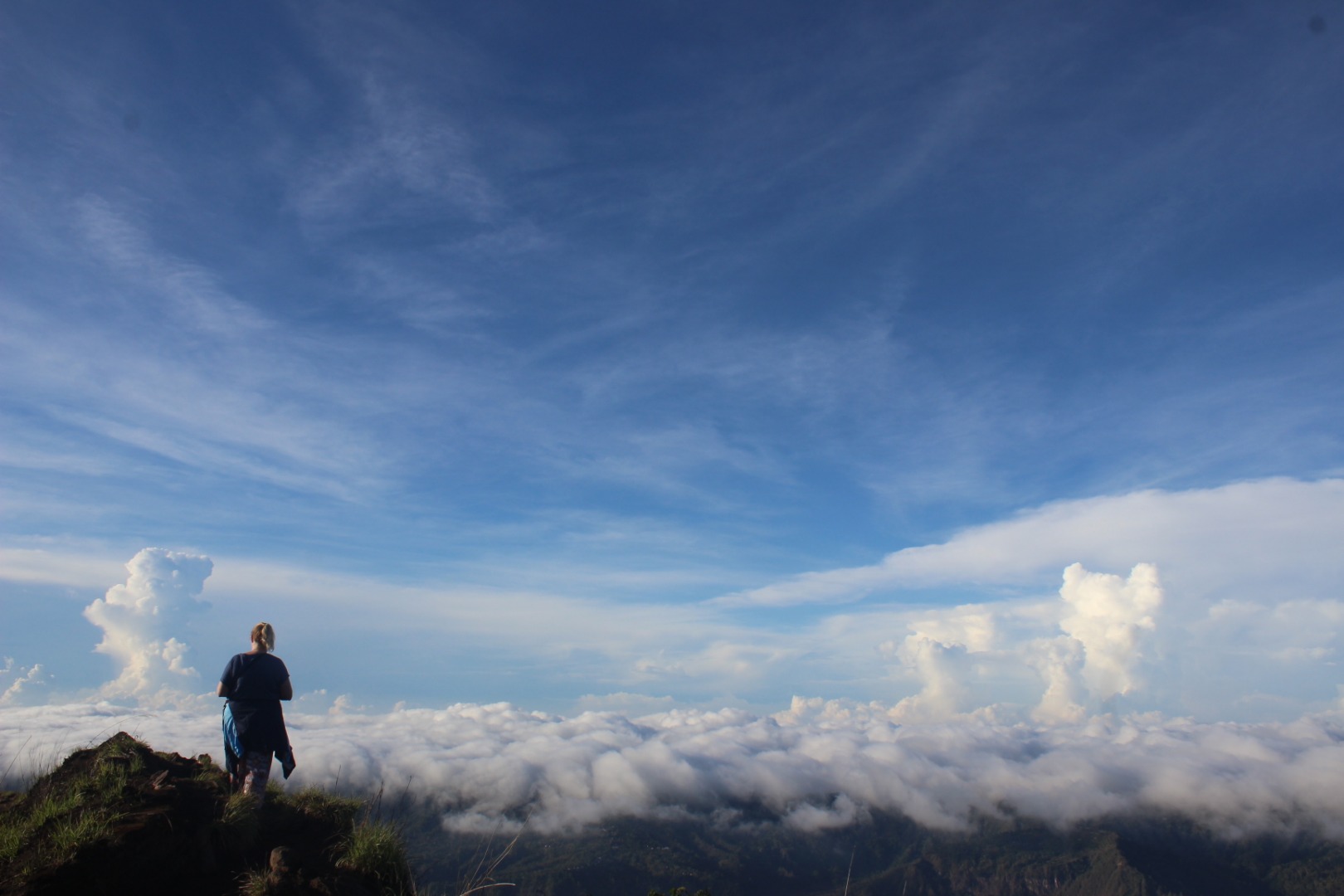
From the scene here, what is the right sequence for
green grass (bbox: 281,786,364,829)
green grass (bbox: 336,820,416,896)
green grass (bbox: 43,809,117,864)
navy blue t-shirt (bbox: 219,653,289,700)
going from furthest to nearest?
1. navy blue t-shirt (bbox: 219,653,289,700)
2. green grass (bbox: 281,786,364,829)
3. green grass (bbox: 336,820,416,896)
4. green grass (bbox: 43,809,117,864)

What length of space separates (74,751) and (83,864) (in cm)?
462

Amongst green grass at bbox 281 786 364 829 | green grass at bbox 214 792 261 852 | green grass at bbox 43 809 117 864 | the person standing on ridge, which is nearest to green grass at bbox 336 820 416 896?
green grass at bbox 281 786 364 829

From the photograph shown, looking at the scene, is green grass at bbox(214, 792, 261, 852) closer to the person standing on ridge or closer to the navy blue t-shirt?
the person standing on ridge

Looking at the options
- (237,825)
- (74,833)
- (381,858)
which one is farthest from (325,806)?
(74,833)

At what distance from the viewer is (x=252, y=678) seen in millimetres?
12273

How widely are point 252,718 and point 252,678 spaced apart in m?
0.66

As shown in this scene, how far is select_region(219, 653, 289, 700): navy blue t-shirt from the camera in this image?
1220 cm

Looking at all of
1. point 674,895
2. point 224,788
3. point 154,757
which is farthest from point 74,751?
point 674,895

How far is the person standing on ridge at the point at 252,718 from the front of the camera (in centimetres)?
1209

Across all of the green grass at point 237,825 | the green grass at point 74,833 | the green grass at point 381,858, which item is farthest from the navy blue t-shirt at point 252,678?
the green grass at point 381,858

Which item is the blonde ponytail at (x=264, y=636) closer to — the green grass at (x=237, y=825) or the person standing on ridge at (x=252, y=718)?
the person standing on ridge at (x=252, y=718)

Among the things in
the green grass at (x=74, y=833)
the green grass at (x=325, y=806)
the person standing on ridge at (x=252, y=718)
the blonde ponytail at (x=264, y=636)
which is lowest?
the green grass at (x=325, y=806)

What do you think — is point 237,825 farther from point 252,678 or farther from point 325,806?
point 252,678

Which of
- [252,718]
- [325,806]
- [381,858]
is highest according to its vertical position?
[252,718]
